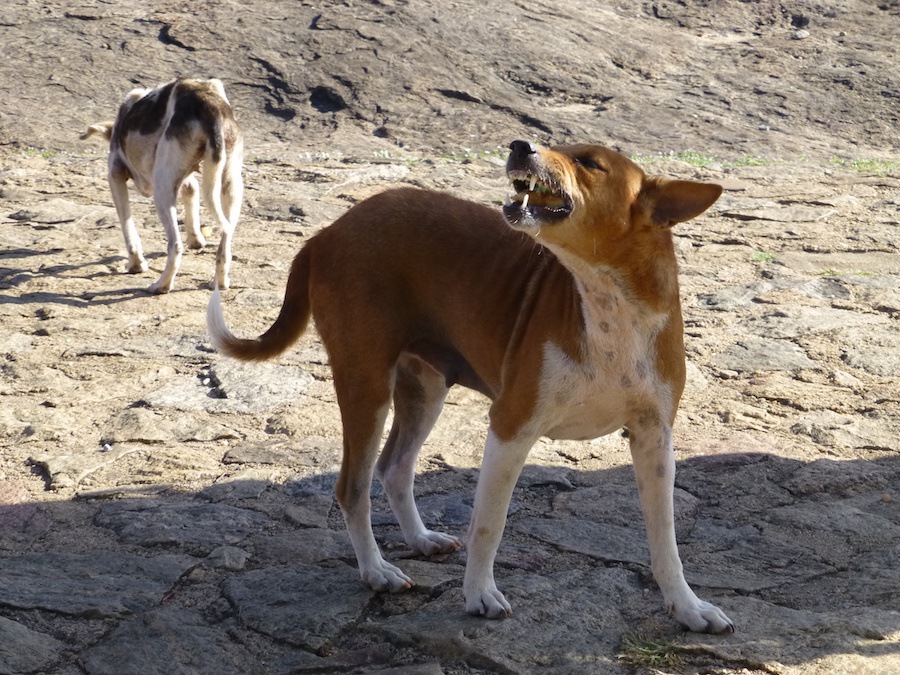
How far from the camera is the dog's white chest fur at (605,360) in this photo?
11.5 ft

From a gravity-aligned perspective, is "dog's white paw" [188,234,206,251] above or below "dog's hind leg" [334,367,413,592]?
below

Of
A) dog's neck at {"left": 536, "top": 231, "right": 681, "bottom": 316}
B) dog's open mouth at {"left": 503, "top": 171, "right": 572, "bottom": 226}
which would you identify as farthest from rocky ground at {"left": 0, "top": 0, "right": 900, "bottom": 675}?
dog's open mouth at {"left": 503, "top": 171, "right": 572, "bottom": 226}

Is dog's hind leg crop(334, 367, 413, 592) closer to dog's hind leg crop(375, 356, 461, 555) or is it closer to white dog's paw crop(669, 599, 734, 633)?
dog's hind leg crop(375, 356, 461, 555)

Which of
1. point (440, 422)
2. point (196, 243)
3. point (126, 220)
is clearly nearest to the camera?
point (440, 422)

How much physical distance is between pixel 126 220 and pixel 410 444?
204 inches

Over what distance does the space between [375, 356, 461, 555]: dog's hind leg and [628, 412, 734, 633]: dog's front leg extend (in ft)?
3.10

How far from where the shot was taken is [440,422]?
5.78 meters

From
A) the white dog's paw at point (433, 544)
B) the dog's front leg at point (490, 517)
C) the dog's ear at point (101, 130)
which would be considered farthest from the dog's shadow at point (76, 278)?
the dog's front leg at point (490, 517)

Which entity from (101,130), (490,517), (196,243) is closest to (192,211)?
(196,243)

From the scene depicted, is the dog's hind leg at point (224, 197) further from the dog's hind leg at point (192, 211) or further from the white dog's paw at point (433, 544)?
the white dog's paw at point (433, 544)

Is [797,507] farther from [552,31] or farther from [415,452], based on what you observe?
[552,31]

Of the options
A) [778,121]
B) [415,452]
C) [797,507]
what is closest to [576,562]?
[415,452]

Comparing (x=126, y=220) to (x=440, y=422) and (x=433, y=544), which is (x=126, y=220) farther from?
(x=433, y=544)

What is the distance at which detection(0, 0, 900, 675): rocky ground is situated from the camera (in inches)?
145
